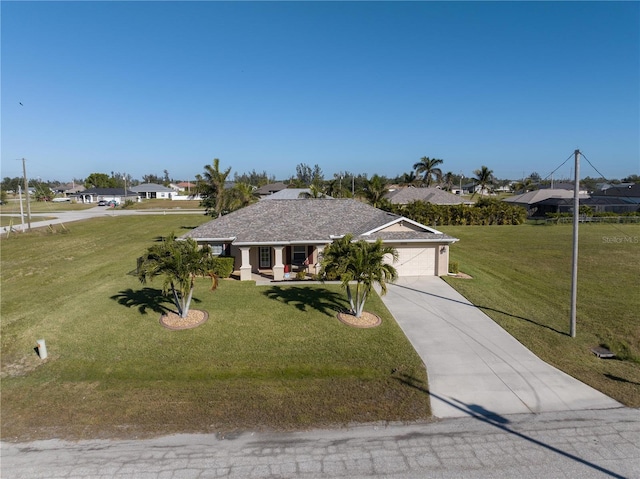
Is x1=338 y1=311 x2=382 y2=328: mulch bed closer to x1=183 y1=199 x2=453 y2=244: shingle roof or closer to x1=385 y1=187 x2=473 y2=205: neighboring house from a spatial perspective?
x1=183 y1=199 x2=453 y2=244: shingle roof

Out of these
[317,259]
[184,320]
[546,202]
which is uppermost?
[546,202]

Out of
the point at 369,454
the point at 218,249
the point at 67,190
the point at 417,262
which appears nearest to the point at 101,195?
the point at 67,190

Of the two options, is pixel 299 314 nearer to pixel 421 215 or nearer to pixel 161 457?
pixel 161 457

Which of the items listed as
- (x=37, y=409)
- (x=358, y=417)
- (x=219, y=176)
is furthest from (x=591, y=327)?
(x=219, y=176)

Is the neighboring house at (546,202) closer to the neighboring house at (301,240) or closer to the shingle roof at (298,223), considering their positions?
the shingle roof at (298,223)

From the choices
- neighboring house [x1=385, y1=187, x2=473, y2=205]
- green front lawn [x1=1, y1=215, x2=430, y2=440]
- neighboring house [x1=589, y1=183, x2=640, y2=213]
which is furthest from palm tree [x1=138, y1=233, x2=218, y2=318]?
neighboring house [x1=589, y1=183, x2=640, y2=213]

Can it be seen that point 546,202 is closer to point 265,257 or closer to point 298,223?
point 298,223
